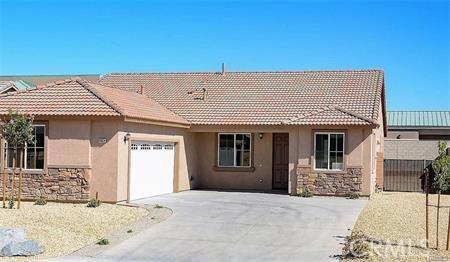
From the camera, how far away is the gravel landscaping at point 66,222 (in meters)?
13.9

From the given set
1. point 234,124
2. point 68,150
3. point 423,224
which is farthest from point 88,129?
point 423,224

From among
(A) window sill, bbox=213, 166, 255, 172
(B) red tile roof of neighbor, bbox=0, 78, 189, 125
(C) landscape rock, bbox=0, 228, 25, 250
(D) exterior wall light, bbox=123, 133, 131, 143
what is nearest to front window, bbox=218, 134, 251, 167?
(A) window sill, bbox=213, 166, 255, 172

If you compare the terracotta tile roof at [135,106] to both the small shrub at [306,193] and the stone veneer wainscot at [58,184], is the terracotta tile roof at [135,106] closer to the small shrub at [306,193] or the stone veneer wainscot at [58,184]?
the stone veneer wainscot at [58,184]

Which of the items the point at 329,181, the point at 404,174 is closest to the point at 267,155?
the point at 329,181

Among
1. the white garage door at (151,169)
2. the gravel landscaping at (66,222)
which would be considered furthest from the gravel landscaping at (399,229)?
the white garage door at (151,169)

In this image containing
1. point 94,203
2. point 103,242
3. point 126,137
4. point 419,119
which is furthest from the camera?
point 419,119

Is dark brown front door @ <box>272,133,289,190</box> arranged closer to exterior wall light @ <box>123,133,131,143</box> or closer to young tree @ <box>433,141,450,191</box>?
exterior wall light @ <box>123,133,131,143</box>

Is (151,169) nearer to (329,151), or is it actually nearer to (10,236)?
(329,151)

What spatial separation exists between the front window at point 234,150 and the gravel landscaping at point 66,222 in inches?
328

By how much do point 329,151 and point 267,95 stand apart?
17.5 ft

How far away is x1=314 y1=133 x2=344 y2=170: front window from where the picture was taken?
79.3ft

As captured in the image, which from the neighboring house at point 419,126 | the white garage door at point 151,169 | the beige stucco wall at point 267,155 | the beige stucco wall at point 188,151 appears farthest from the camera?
the neighboring house at point 419,126

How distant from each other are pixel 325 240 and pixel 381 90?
581 inches

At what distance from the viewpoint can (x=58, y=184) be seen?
20844 millimetres
